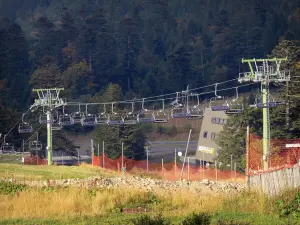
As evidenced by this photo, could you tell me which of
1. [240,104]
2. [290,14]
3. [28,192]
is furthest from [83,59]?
[28,192]

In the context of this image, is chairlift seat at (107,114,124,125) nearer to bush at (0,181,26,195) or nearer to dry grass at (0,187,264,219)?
bush at (0,181,26,195)

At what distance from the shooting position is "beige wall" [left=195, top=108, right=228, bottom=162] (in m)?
73.4

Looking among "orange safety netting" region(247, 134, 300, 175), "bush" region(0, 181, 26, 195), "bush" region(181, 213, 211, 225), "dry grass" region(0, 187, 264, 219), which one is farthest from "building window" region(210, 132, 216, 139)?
"bush" region(181, 213, 211, 225)

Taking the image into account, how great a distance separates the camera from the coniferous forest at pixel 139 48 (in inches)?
4473

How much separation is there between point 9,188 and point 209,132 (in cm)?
4426

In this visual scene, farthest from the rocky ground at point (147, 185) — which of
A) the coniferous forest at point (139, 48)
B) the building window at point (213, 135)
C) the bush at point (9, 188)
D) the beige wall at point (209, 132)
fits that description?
the coniferous forest at point (139, 48)

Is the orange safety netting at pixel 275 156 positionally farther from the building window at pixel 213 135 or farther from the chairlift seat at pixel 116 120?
the building window at pixel 213 135

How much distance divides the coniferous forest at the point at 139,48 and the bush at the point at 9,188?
61.1m

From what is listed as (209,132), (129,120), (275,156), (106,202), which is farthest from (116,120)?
(106,202)

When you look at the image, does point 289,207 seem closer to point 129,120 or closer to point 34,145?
point 129,120

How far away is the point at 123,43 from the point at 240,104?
71.8m

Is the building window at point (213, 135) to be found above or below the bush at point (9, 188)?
above

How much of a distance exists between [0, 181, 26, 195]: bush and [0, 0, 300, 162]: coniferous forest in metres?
61.1

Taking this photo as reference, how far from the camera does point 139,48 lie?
5241 inches
